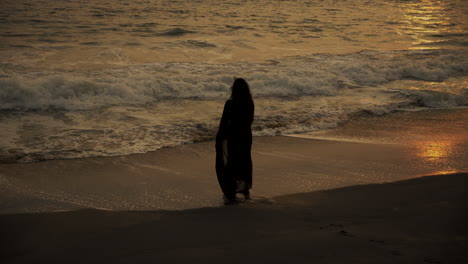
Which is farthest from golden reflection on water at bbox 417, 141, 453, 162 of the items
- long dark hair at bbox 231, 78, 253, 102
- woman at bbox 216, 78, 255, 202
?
long dark hair at bbox 231, 78, 253, 102

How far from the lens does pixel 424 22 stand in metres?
29.4

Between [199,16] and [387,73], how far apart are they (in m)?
13.7

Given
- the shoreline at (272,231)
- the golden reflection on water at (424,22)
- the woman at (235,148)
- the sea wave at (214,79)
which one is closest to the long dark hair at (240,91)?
the woman at (235,148)

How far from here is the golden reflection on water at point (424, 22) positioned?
23.1 meters

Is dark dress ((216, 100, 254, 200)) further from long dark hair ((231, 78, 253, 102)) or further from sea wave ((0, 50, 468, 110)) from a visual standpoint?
sea wave ((0, 50, 468, 110))

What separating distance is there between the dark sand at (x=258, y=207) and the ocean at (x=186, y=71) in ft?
4.30

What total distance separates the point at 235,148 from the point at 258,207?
790mm

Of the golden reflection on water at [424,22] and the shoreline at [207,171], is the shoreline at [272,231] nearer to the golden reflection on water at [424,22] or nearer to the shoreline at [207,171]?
the shoreline at [207,171]

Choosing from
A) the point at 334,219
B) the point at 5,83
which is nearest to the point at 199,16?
the point at 5,83

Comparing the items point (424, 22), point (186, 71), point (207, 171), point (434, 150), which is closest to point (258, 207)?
point (207, 171)

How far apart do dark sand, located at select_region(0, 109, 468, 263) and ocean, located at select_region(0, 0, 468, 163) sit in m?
1.31

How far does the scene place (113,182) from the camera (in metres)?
6.55

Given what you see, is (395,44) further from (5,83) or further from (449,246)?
(449,246)

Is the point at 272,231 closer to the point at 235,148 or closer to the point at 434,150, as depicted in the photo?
the point at 235,148
